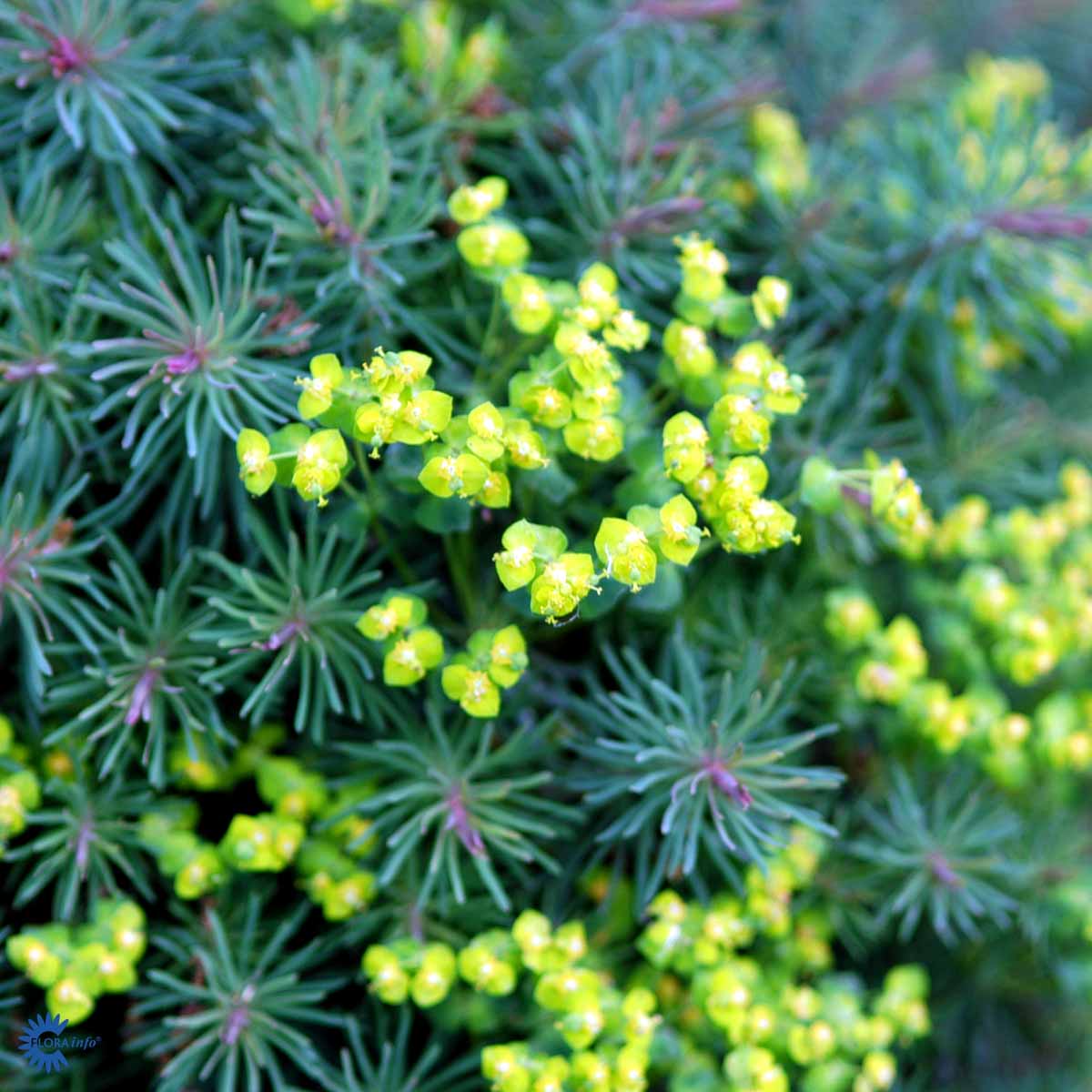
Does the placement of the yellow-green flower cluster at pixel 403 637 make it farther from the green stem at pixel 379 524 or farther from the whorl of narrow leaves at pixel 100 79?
the whorl of narrow leaves at pixel 100 79

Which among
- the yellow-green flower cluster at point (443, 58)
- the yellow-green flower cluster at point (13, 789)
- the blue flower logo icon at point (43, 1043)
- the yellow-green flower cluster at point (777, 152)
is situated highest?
the yellow-green flower cluster at point (443, 58)

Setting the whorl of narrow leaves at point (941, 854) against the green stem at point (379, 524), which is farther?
the whorl of narrow leaves at point (941, 854)

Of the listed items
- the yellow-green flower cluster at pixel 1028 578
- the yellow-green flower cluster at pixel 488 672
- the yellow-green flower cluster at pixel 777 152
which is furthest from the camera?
the yellow-green flower cluster at pixel 777 152

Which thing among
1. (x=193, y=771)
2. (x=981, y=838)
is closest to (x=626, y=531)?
(x=193, y=771)

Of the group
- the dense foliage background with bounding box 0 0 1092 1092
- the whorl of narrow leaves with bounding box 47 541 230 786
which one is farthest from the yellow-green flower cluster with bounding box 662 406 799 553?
the whorl of narrow leaves with bounding box 47 541 230 786

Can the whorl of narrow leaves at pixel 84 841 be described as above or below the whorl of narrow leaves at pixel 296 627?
below

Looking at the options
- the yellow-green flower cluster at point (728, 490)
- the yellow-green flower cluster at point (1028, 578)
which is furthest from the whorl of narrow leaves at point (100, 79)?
the yellow-green flower cluster at point (1028, 578)

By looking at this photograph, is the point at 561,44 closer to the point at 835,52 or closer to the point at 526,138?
the point at 526,138
